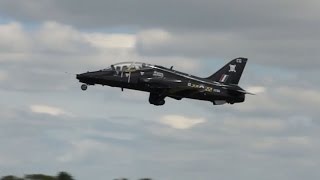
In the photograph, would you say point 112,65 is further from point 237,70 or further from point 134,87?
point 237,70

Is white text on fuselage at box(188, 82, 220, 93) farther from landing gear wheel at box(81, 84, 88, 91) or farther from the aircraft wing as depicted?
landing gear wheel at box(81, 84, 88, 91)

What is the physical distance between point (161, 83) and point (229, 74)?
838 cm

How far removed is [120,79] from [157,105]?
4588 mm

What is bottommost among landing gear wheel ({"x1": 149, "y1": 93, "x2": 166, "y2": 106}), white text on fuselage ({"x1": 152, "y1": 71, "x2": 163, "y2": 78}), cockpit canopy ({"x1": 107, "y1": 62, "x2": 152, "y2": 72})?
landing gear wheel ({"x1": 149, "y1": 93, "x2": 166, "y2": 106})

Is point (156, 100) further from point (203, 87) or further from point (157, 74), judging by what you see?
point (203, 87)

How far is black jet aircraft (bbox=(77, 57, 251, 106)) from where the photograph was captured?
11969 centimetres

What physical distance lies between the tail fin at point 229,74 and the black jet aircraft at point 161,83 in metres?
1.57

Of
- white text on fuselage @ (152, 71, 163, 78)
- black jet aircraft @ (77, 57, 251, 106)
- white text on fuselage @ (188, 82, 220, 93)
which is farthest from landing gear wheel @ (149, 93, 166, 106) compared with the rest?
white text on fuselage @ (188, 82, 220, 93)

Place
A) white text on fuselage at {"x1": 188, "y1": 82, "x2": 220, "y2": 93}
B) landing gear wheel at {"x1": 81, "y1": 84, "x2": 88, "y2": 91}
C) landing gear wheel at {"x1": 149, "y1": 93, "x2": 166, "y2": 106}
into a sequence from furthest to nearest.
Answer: landing gear wheel at {"x1": 149, "y1": 93, "x2": 166, "y2": 106} < white text on fuselage at {"x1": 188, "y1": 82, "x2": 220, "y2": 93} < landing gear wheel at {"x1": 81, "y1": 84, "x2": 88, "y2": 91}

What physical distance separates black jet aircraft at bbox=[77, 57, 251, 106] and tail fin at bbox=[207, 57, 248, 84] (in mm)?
1572

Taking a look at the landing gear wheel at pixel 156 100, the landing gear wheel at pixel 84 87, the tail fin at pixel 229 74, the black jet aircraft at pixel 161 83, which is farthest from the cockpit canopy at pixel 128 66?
the tail fin at pixel 229 74

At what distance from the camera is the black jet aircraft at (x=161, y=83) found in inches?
4712

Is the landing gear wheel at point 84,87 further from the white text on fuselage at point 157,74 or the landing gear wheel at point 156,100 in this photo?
the landing gear wheel at point 156,100

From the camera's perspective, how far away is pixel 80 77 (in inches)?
4665
